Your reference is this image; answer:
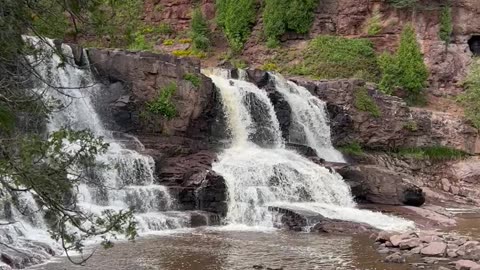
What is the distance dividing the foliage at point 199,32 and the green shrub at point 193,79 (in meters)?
15.6

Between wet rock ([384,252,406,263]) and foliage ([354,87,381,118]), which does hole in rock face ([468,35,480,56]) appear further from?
wet rock ([384,252,406,263])

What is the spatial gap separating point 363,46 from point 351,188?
17.3 m

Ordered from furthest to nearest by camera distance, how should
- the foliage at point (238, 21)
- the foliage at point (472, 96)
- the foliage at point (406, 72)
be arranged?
1. the foliage at point (238, 21)
2. the foliage at point (406, 72)
3. the foliage at point (472, 96)

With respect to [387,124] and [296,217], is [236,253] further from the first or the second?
[387,124]

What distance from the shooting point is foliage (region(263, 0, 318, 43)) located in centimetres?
4253

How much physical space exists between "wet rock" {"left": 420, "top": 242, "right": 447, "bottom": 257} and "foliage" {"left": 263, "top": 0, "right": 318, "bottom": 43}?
27.7 meters

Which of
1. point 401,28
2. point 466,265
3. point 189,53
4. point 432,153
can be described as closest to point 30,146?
point 466,265

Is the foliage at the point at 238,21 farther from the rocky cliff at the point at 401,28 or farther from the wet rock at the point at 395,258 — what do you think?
the wet rock at the point at 395,258

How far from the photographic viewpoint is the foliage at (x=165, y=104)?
27.7 metres

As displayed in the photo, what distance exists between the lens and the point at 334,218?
21.6 meters

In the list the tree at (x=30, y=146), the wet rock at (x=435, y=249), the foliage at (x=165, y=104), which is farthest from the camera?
the foliage at (x=165, y=104)

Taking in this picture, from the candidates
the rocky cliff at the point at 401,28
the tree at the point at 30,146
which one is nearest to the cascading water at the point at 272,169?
the rocky cliff at the point at 401,28

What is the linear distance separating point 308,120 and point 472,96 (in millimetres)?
10318

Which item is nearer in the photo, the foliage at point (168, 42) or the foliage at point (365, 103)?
the foliage at point (365, 103)
